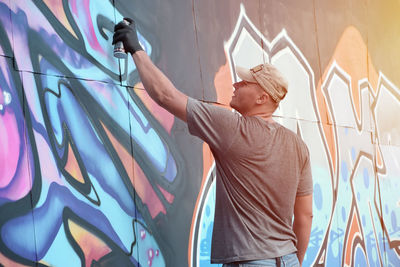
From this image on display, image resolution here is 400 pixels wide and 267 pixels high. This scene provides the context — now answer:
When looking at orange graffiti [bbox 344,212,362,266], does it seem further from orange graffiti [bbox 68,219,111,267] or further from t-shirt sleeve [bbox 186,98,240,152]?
t-shirt sleeve [bbox 186,98,240,152]

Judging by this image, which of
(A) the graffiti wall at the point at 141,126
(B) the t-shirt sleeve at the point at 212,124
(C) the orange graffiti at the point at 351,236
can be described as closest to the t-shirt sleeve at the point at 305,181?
(B) the t-shirt sleeve at the point at 212,124

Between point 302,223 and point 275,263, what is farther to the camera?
point 302,223

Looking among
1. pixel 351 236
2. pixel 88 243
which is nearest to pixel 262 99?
pixel 88 243

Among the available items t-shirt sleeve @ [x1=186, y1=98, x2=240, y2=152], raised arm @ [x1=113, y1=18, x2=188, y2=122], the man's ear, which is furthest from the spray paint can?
the man's ear

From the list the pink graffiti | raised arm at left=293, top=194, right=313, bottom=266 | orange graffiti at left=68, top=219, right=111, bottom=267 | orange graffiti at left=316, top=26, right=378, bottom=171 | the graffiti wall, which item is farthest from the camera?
orange graffiti at left=316, top=26, right=378, bottom=171

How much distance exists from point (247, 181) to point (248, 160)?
117 millimetres

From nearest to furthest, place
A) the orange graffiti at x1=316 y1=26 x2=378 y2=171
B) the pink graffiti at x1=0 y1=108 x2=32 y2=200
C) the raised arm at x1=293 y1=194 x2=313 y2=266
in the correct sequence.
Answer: the pink graffiti at x1=0 y1=108 x2=32 y2=200
the raised arm at x1=293 y1=194 x2=313 y2=266
the orange graffiti at x1=316 y1=26 x2=378 y2=171

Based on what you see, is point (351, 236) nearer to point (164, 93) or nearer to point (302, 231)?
point (302, 231)

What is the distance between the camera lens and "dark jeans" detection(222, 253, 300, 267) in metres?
3.07

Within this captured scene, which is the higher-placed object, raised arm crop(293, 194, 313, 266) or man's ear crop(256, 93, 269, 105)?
man's ear crop(256, 93, 269, 105)

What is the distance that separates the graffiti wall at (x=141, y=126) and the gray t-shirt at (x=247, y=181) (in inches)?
33.8

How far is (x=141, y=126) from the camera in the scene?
13.1 feet

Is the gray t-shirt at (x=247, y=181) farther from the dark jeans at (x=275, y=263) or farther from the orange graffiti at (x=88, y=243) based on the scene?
the orange graffiti at (x=88, y=243)

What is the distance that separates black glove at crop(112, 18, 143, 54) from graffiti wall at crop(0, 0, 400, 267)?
437mm
